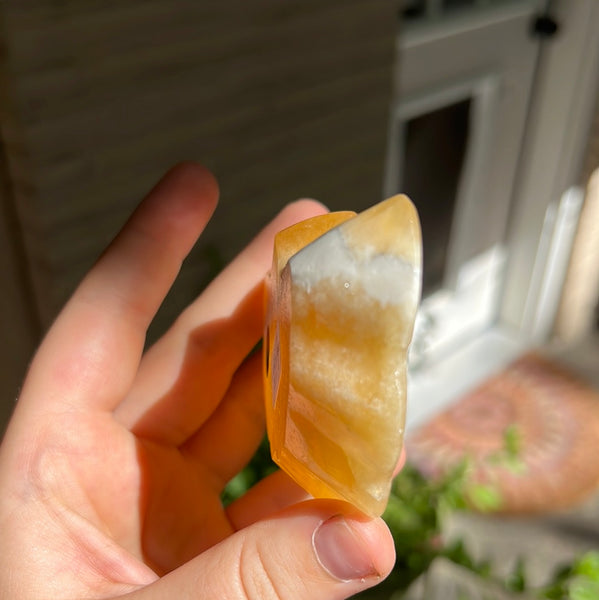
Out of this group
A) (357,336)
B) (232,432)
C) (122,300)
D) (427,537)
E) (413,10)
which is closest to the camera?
(357,336)

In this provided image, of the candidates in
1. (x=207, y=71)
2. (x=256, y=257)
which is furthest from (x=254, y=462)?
(x=207, y=71)

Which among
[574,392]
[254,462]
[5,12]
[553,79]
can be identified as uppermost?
[5,12]

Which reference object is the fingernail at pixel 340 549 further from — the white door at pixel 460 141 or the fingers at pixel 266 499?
the white door at pixel 460 141

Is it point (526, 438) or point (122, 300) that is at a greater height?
point (122, 300)

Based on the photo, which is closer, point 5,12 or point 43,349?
point 43,349

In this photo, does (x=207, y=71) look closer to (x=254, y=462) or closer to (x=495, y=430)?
(x=254, y=462)

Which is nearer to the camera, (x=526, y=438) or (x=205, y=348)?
(x=205, y=348)

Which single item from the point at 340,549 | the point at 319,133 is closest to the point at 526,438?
the point at 319,133

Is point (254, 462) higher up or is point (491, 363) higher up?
point (254, 462)

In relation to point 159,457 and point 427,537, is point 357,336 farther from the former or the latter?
point 427,537
